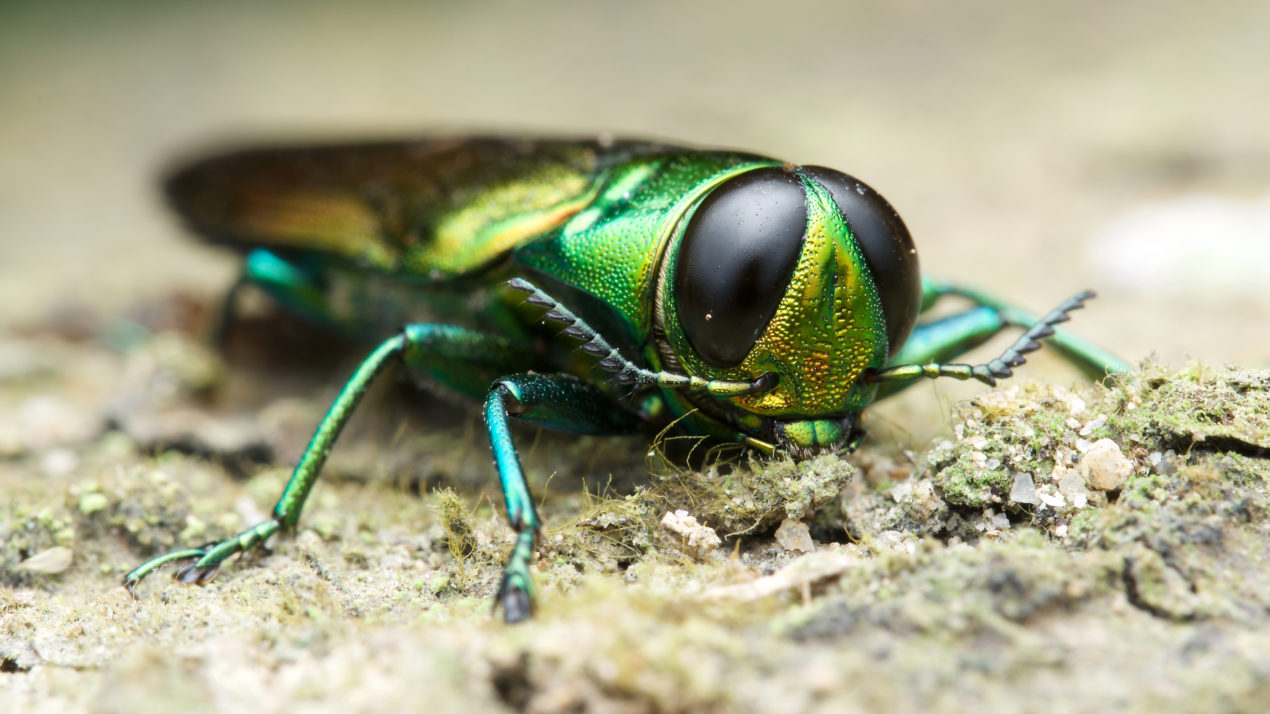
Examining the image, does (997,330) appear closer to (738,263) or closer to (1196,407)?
(1196,407)

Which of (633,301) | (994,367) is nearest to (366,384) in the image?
(633,301)

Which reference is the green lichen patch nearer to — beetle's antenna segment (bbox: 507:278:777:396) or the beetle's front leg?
the beetle's front leg

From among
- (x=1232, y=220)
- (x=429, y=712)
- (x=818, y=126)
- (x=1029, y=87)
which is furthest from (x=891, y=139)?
(x=429, y=712)

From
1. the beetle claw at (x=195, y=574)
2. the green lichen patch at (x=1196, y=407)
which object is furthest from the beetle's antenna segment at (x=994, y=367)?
the beetle claw at (x=195, y=574)

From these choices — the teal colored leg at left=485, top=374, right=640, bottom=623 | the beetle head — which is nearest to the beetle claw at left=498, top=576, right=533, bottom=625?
the teal colored leg at left=485, top=374, right=640, bottom=623

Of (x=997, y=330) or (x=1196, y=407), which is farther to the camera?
(x=997, y=330)

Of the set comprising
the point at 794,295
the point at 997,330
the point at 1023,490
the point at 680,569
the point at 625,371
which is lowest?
the point at 680,569

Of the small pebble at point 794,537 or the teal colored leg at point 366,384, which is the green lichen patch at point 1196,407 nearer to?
the small pebble at point 794,537
